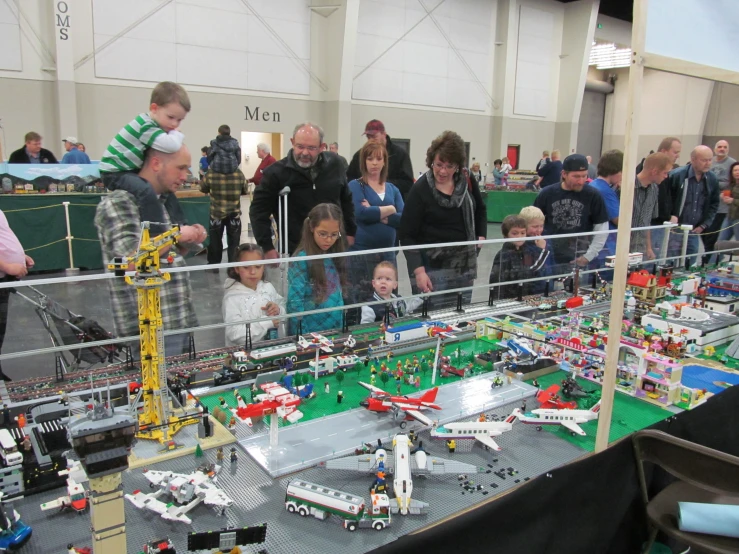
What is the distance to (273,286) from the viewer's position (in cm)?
376

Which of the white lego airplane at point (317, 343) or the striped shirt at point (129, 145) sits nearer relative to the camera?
the striped shirt at point (129, 145)

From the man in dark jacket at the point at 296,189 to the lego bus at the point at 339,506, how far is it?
10.1ft

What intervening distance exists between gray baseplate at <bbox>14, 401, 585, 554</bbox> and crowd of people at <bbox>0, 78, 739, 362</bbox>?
1.11m

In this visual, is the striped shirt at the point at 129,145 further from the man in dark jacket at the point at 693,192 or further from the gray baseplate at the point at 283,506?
the man in dark jacket at the point at 693,192

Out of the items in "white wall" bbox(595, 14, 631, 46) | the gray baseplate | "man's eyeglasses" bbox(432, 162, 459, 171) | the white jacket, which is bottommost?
the gray baseplate

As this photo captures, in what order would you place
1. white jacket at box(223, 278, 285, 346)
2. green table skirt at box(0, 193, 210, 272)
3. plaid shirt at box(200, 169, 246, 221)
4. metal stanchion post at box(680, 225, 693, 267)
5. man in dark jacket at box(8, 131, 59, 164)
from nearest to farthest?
white jacket at box(223, 278, 285, 346)
metal stanchion post at box(680, 225, 693, 267)
plaid shirt at box(200, 169, 246, 221)
green table skirt at box(0, 193, 210, 272)
man in dark jacket at box(8, 131, 59, 164)

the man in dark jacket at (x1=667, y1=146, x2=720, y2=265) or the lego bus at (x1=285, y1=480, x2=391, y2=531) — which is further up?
the man in dark jacket at (x1=667, y1=146, x2=720, y2=265)

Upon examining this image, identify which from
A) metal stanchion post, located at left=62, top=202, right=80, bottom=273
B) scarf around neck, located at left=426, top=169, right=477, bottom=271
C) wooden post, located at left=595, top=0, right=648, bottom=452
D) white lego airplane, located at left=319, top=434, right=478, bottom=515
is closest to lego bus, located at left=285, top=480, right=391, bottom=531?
white lego airplane, located at left=319, top=434, right=478, bottom=515

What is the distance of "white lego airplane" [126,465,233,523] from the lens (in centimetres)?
221

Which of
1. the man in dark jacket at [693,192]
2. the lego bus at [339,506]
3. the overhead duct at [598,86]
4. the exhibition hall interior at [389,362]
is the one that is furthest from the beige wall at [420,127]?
the lego bus at [339,506]

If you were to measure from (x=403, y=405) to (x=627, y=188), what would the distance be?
158 centimetres

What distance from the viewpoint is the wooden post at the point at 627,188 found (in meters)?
2.10

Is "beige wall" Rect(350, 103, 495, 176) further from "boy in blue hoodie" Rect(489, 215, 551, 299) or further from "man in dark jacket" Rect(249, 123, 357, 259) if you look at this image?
"boy in blue hoodie" Rect(489, 215, 551, 299)

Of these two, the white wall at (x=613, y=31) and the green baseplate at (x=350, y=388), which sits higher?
the white wall at (x=613, y=31)
